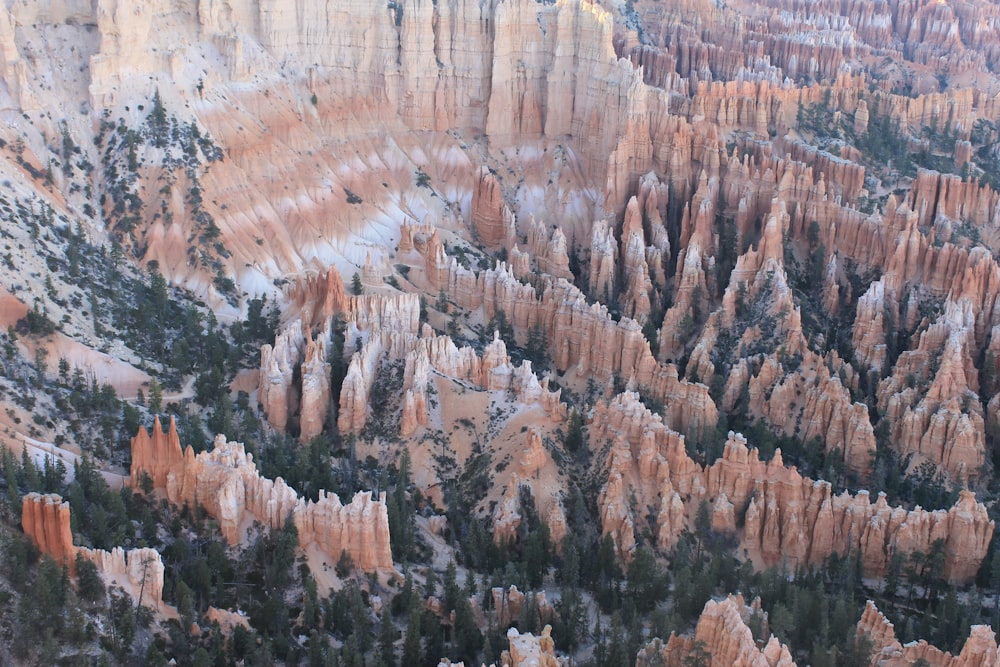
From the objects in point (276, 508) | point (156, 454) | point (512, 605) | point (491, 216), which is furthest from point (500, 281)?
point (512, 605)

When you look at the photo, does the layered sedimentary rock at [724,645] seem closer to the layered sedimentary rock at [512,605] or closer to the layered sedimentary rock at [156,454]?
the layered sedimentary rock at [512,605]

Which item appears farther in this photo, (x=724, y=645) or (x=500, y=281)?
(x=500, y=281)

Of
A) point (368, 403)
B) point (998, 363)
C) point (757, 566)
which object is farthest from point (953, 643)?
point (368, 403)

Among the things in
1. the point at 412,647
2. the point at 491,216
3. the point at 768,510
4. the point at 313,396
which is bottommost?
the point at 412,647

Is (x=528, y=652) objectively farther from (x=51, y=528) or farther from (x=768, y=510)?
(x=51, y=528)

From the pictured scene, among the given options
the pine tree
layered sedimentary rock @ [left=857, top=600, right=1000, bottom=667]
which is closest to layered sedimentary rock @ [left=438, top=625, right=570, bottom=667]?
the pine tree

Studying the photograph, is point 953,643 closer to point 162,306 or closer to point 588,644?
point 588,644

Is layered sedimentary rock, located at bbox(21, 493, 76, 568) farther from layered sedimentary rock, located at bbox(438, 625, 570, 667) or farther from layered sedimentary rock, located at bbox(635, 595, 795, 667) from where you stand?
layered sedimentary rock, located at bbox(635, 595, 795, 667)
